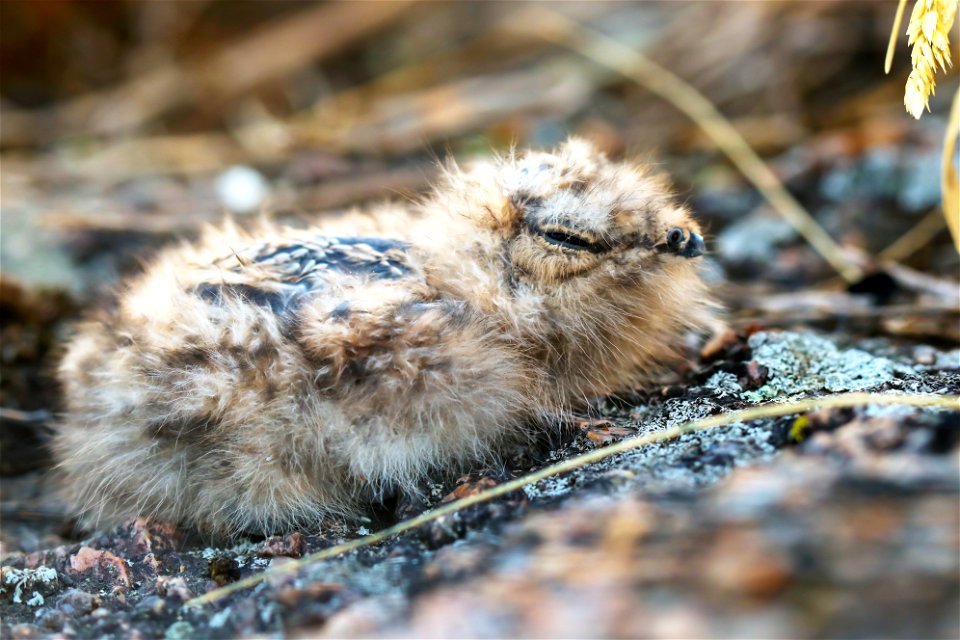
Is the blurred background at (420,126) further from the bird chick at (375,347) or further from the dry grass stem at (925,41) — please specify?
the dry grass stem at (925,41)

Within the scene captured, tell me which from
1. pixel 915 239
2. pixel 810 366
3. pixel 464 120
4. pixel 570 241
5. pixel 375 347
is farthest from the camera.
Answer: pixel 464 120

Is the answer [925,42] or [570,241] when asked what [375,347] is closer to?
[570,241]

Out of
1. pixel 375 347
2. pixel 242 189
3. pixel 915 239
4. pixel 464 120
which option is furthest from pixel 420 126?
pixel 375 347

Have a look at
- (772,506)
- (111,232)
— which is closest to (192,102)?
(111,232)

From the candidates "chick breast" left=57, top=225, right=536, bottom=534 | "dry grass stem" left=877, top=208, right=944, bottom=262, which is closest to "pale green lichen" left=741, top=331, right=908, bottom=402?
"chick breast" left=57, top=225, right=536, bottom=534

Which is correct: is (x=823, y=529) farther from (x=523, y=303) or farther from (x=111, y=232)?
(x=111, y=232)

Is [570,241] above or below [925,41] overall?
below

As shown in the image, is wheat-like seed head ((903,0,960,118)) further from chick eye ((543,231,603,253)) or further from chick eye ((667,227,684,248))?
chick eye ((543,231,603,253))
